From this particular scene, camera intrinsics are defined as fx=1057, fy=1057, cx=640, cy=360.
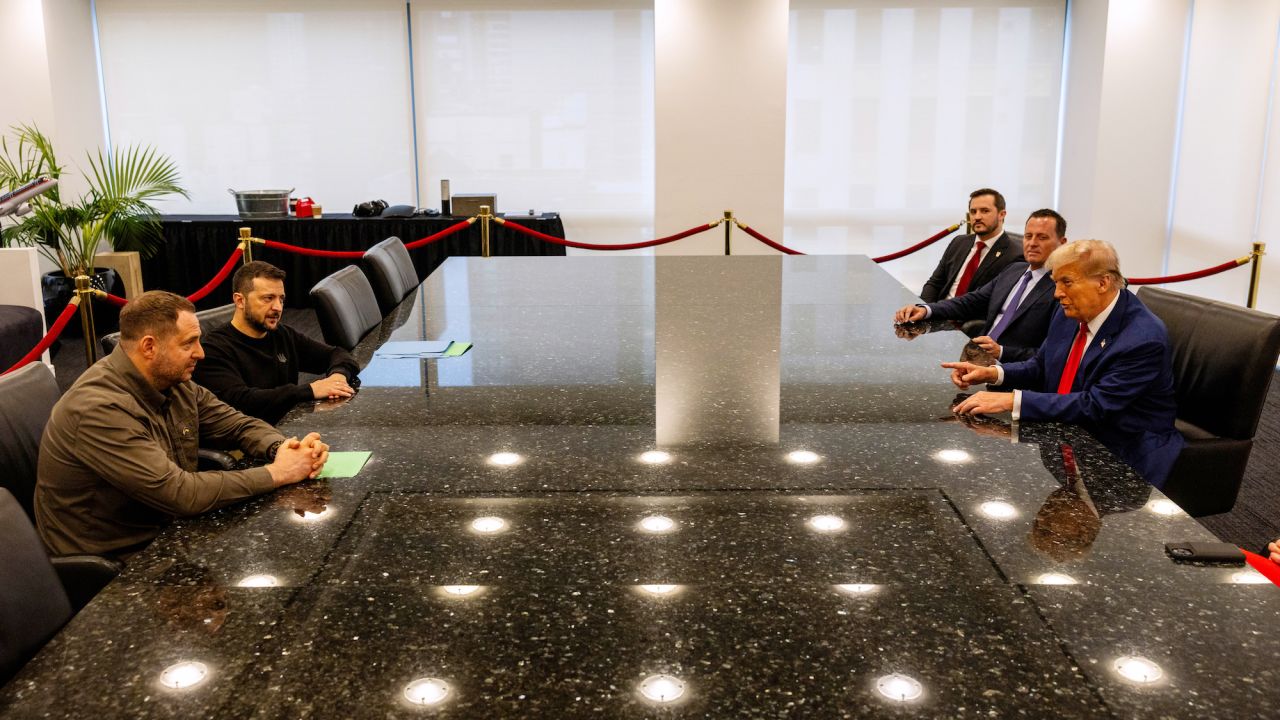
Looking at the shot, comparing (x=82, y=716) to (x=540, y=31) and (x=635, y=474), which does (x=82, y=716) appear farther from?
(x=540, y=31)

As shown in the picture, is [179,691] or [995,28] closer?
[179,691]

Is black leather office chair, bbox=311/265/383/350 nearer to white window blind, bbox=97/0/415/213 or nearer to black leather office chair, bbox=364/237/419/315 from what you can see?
→ black leather office chair, bbox=364/237/419/315

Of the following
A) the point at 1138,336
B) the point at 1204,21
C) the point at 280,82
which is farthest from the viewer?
the point at 280,82

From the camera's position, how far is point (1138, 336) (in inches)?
104

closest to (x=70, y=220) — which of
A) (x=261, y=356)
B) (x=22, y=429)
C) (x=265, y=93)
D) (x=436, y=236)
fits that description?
(x=265, y=93)

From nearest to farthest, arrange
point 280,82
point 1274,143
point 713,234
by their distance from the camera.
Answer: point 1274,143
point 713,234
point 280,82

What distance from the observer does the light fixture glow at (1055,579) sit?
138cm

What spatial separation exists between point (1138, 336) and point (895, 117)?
599 cm

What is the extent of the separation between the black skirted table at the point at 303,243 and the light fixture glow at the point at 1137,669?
6.40 m

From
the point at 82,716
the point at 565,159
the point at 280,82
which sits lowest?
the point at 82,716

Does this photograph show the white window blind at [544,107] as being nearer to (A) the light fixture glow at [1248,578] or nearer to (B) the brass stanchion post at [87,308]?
(B) the brass stanchion post at [87,308]

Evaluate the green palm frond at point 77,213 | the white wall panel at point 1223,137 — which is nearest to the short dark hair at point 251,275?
the green palm frond at point 77,213

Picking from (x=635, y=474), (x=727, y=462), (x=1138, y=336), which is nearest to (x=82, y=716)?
(x=635, y=474)

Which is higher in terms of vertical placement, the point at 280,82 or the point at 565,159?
the point at 280,82
